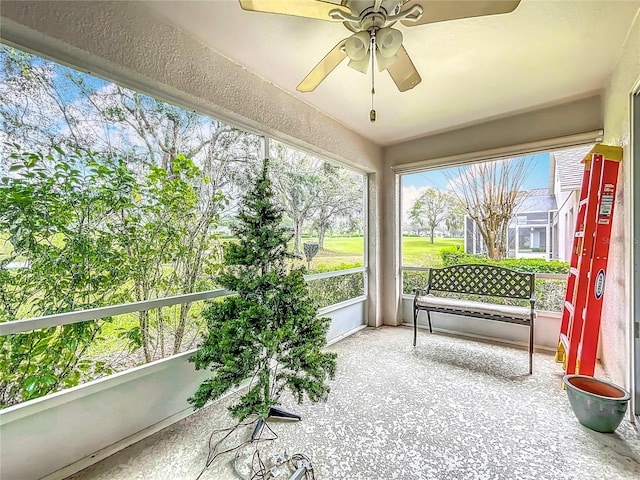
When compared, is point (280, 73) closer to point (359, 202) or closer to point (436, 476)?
point (359, 202)

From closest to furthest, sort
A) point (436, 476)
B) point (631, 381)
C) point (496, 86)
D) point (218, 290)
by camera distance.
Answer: point (436, 476) → point (631, 381) → point (218, 290) → point (496, 86)

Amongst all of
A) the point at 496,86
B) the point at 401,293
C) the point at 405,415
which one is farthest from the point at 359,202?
the point at 405,415

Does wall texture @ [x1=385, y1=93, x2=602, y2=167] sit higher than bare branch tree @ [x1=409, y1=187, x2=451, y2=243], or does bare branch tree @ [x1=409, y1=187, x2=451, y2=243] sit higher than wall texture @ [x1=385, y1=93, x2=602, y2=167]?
wall texture @ [x1=385, y1=93, x2=602, y2=167]

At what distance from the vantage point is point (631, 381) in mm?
1696

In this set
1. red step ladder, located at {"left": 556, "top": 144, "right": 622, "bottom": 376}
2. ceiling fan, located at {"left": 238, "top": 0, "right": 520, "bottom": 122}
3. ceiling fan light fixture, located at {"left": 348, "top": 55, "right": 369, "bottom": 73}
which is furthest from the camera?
red step ladder, located at {"left": 556, "top": 144, "right": 622, "bottom": 376}

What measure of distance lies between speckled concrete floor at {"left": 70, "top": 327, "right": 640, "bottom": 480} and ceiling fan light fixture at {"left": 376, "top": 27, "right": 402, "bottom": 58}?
216cm

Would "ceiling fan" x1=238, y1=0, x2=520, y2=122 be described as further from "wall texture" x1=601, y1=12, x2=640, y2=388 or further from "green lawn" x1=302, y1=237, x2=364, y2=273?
"green lawn" x1=302, y1=237, x2=364, y2=273

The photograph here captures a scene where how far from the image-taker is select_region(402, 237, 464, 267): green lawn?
3.55m

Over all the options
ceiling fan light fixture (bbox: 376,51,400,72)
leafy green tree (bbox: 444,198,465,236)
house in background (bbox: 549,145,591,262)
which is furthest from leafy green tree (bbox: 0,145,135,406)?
house in background (bbox: 549,145,591,262)

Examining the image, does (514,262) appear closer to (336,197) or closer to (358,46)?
(336,197)

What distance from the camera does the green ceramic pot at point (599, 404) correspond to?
159 cm

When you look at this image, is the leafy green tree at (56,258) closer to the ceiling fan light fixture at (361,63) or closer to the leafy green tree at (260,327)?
the leafy green tree at (260,327)

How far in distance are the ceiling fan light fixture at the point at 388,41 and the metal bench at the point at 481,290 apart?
2409mm

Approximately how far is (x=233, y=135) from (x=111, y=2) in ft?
3.08
